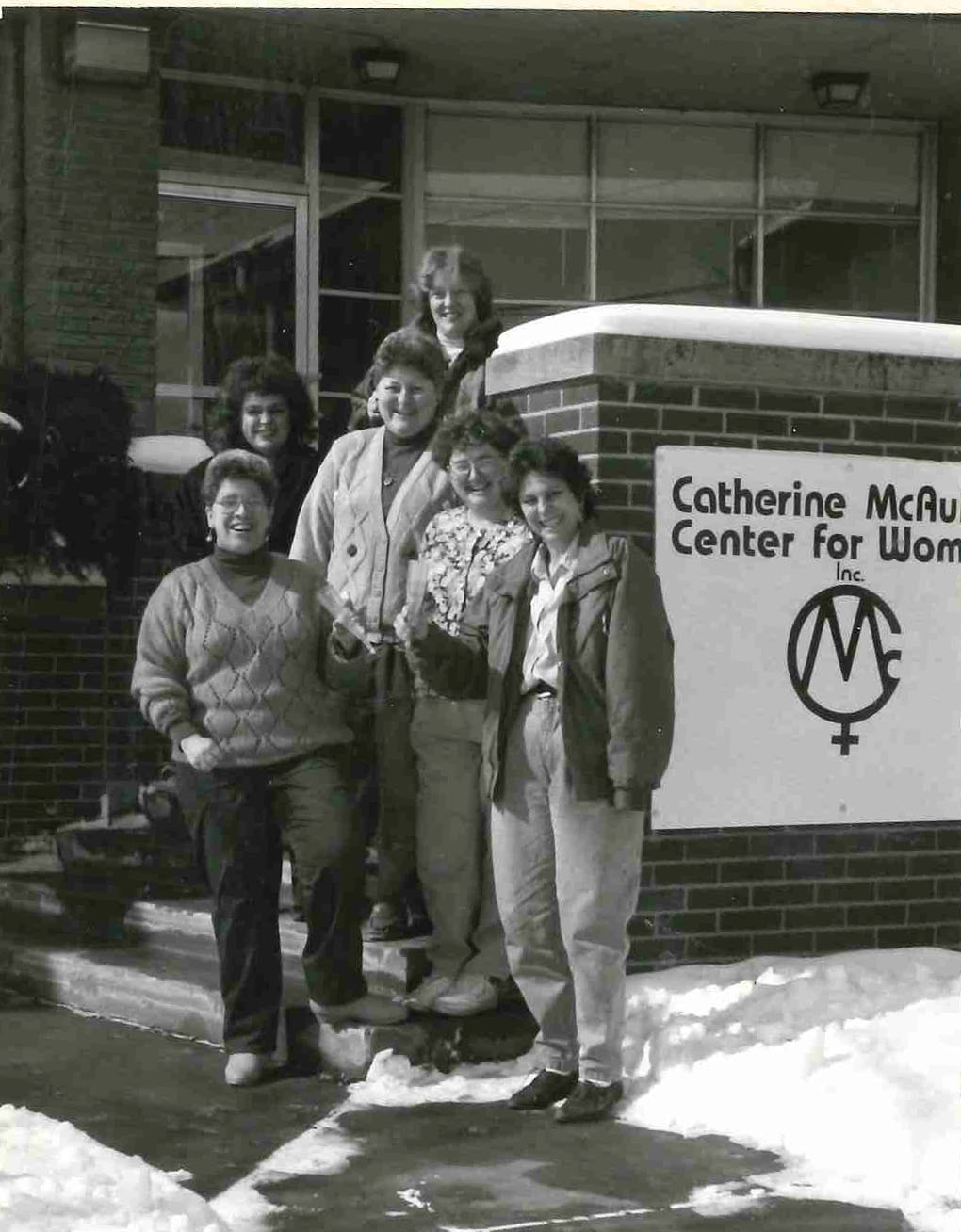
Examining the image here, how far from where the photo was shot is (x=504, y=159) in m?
12.3

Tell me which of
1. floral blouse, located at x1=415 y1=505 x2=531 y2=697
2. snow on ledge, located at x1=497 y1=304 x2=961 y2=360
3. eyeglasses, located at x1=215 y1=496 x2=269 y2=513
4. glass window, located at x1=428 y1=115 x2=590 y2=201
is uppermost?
glass window, located at x1=428 y1=115 x2=590 y2=201

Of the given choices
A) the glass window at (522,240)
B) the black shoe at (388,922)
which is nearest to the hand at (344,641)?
the black shoe at (388,922)

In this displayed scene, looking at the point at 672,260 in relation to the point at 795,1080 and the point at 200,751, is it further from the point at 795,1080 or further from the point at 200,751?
the point at 795,1080

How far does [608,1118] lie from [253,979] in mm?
1188

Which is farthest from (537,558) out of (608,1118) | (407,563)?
(608,1118)

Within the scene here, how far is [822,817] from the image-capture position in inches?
261

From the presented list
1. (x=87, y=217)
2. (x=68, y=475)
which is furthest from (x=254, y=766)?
(x=87, y=217)

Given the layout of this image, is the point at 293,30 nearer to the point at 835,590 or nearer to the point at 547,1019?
the point at 835,590

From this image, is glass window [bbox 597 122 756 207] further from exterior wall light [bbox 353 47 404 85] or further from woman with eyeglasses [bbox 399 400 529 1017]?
woman with eyeglasses [bbox 399 400 529 1017]

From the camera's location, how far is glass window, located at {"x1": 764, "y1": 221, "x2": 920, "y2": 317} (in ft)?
41.9

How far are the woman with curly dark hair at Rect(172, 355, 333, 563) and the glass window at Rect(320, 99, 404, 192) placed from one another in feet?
18.3

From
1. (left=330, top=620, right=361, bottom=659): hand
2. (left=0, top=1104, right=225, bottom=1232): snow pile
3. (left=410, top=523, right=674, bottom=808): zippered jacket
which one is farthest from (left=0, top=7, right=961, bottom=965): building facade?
(left=0, top=1104, right=225, bottom=1232): snow pile

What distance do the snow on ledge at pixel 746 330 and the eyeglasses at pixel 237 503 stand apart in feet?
3.66

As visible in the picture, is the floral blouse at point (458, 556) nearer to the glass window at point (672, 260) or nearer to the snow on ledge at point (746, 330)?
the snow on ledge at point (746, 330)
